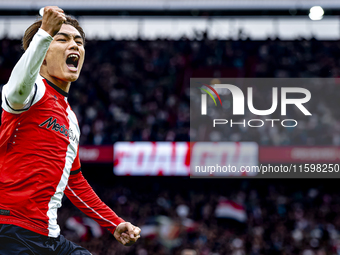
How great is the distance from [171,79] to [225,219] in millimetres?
5644

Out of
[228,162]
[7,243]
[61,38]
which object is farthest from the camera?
[228,162]

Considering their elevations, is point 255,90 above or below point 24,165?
above

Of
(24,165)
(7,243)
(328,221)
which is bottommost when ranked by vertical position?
(328,221)

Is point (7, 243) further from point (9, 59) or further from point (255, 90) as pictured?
point (9, 59)

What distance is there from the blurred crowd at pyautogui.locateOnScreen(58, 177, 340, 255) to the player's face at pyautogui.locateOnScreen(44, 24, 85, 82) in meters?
8.64

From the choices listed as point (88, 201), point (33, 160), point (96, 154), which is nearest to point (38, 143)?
point (33, 160)

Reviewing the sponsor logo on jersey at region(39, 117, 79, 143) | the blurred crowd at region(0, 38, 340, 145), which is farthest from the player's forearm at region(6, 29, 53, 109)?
the blurred crowd at region(0, 38, 340, 145)

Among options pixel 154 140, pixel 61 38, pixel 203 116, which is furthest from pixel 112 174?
pixel 61 38

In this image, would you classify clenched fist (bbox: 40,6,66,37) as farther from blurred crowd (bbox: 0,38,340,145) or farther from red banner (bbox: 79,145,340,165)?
blurred crowd (bbox: 0,38,340,145)

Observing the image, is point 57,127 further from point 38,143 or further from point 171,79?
point 171,79

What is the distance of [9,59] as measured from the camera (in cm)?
1559

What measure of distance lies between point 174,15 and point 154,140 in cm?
533

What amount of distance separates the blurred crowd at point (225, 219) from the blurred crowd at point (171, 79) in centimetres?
182

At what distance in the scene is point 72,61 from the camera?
2.56 meters
